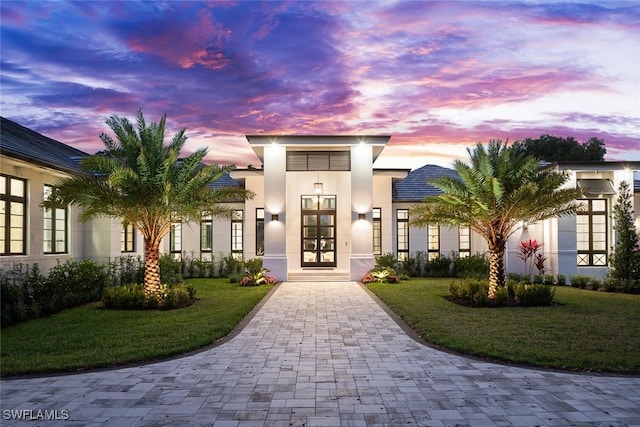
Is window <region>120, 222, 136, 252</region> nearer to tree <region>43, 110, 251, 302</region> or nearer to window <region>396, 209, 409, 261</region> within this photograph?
tree <region>43, 110, 251, 302</region>

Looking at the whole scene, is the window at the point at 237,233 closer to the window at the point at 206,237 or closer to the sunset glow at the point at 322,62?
the window at the point at 206,237

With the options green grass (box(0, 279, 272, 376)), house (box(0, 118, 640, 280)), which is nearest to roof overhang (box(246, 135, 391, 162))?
house (box(0, 118, 640, 280))

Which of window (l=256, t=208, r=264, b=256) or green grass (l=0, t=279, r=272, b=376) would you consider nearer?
green grass (l=0, t=279, r=272, b=376)

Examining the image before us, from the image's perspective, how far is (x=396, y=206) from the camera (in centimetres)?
2323

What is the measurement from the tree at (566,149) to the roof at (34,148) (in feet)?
109

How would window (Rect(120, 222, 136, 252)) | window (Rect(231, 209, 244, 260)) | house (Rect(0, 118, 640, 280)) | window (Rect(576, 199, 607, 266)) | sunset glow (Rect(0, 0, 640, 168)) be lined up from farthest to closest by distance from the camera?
window (Rect(231, 209, 244, 260)), window (Rect(576, 199, 607, 266)), window (Rect(120, 222, 136, 252)), house (Rect(0, 118, 640, 280)), sunset glow (Rect(0, 0, 640, 168))

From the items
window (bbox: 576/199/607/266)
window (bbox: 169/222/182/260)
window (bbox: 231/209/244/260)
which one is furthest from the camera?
window (bbox: 169/222/182/260)

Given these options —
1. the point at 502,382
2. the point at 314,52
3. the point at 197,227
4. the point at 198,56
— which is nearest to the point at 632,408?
the point at 502,382

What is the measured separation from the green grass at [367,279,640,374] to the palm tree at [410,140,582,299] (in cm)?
192

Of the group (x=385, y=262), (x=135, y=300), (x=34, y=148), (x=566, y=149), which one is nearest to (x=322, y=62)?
(x=135, y=300)

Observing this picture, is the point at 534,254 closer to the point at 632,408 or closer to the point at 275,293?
the point at 275,293

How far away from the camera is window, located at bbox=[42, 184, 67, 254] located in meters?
14.3

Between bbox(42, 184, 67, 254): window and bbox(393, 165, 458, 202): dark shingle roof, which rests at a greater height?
bbox(393, 165, 458, 202): dark shingle roof

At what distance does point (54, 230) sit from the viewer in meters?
14.8
